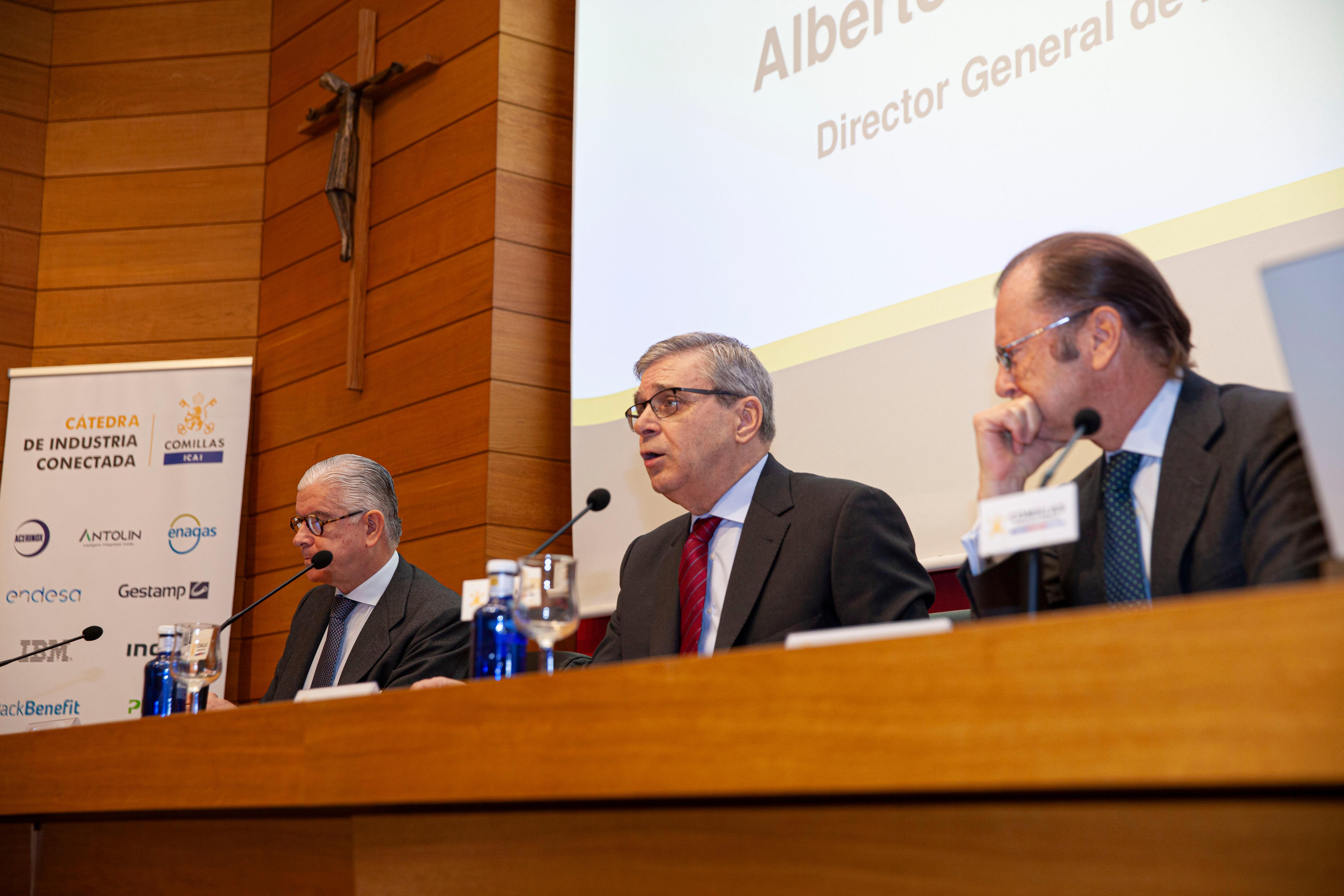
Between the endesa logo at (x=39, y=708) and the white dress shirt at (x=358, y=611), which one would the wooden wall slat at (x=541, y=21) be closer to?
the white dress shirt at (x=358, y=611)

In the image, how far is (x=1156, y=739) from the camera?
859mm

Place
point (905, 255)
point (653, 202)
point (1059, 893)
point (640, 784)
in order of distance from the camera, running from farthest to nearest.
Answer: point (653, 202), point (905, 255), point (640, 784), point (1059, 893)

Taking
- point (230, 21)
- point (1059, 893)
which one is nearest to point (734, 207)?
point (1059, 893)

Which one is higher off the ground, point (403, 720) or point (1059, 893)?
point (403, 720)

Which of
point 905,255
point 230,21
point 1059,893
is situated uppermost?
point 230,21

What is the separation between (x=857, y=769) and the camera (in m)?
1.01

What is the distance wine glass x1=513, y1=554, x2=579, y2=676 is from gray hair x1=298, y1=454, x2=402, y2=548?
1513 mm

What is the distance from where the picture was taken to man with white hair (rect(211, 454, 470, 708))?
2.71 meters

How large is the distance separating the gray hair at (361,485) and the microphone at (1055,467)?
1.88 meters

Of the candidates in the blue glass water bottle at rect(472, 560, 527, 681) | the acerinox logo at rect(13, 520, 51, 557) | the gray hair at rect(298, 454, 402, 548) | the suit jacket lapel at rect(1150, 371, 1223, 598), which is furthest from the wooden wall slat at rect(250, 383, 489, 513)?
the suit jacket lapel at rect(1150, 371, 1223, 598)

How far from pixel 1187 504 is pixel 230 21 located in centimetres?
473

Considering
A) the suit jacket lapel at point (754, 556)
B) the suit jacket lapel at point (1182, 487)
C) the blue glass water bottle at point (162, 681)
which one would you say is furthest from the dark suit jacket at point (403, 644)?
the suit jacket lapel at point (1182, 487)

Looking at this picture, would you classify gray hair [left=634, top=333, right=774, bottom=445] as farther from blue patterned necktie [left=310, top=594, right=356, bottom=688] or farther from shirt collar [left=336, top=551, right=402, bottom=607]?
blue patterned necktie [left=310, top=594, right=356, bottom=688]

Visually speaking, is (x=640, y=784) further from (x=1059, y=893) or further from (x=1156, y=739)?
(x=1156, y=739)
